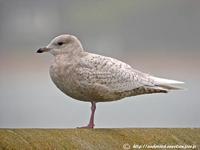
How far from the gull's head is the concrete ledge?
749 millimetres

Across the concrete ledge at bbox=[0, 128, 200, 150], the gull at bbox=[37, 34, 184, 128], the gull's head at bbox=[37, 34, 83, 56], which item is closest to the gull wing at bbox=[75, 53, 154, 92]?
the gull at bbox=[37, 34, 184, 128]

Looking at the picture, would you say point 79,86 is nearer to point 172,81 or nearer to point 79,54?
point 79,54

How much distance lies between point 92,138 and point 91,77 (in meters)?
0.71

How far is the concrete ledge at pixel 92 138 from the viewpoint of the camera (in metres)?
5.28

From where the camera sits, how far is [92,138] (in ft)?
18.5

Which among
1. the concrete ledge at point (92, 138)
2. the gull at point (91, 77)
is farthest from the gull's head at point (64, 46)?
the concrete ledge at point (92, 138)

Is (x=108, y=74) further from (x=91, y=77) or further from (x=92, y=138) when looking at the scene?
(x=92, y=138)

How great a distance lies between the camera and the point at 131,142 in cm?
579

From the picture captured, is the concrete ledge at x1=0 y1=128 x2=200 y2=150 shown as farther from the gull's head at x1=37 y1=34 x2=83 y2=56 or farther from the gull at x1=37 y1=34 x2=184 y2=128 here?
the gull's head at x1=37 y1=34 x2=83 y2=56

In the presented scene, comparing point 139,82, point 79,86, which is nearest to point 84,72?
point 79,86

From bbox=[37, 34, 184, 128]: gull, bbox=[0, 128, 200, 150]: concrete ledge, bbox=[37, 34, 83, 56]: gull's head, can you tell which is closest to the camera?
bbox=[0, 128, 200, 150]: concrete ledge

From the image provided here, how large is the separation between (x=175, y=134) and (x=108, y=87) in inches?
24.8

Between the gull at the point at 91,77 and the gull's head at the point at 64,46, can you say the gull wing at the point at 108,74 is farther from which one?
the gull's head at the point at 64,46

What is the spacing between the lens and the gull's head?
628 cm
